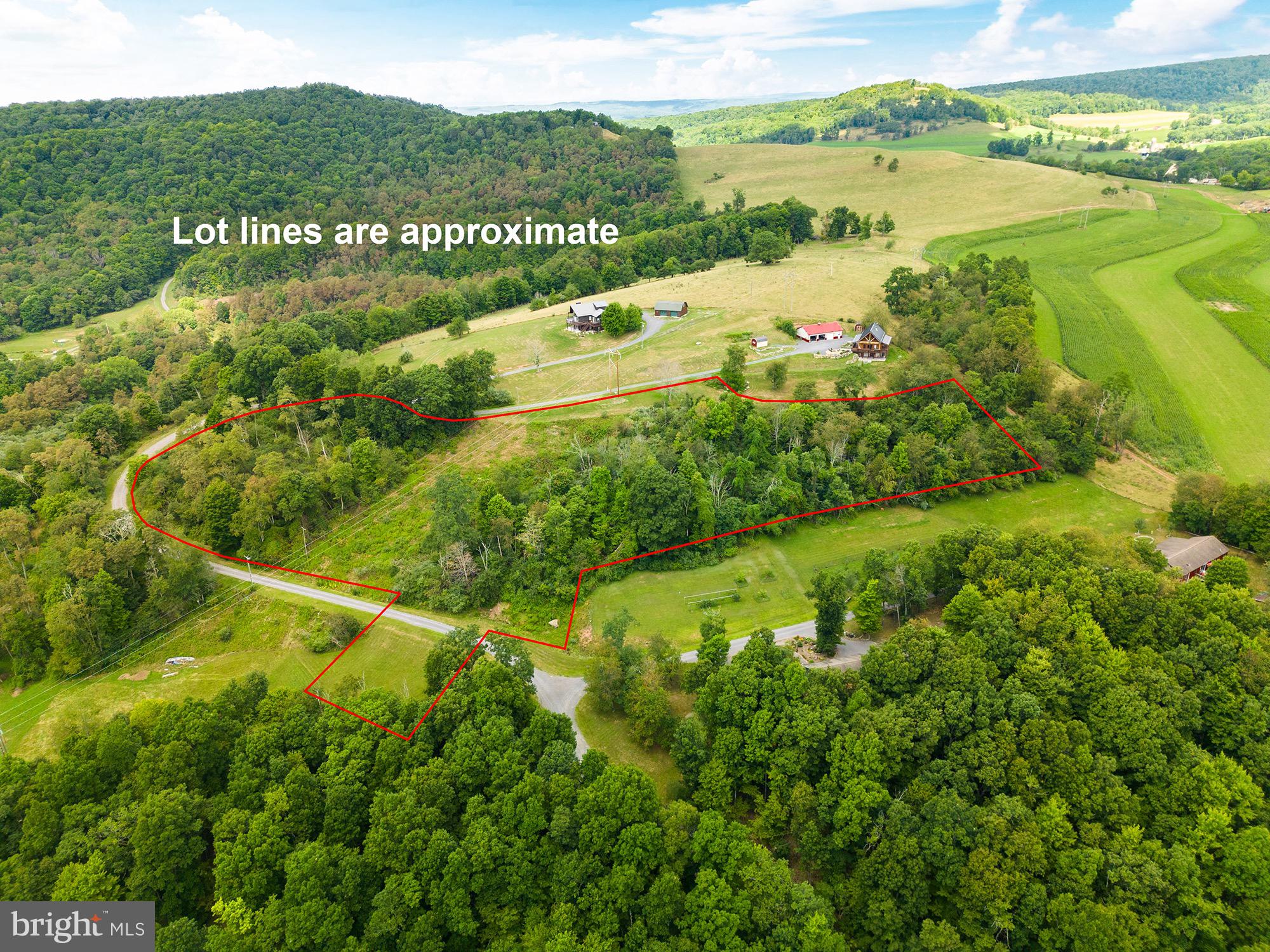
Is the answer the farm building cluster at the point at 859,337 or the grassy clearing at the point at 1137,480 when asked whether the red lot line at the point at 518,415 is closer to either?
the grassy clearing at the point at 1137,480

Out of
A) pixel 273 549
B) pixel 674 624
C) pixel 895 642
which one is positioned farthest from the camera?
pixel 273 549

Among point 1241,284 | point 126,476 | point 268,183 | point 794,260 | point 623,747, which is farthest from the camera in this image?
point 268,183

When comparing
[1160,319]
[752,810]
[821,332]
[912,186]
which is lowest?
[752,810]

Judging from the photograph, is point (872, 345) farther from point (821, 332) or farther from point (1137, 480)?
point (1137, 480)

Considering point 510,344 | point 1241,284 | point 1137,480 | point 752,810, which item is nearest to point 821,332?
point 1137,480

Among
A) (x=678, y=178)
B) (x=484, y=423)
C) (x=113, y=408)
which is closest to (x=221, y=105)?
(x=678, y=178)

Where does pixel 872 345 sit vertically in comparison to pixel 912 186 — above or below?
below

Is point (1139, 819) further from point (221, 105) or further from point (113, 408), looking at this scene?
point (221, 105)
